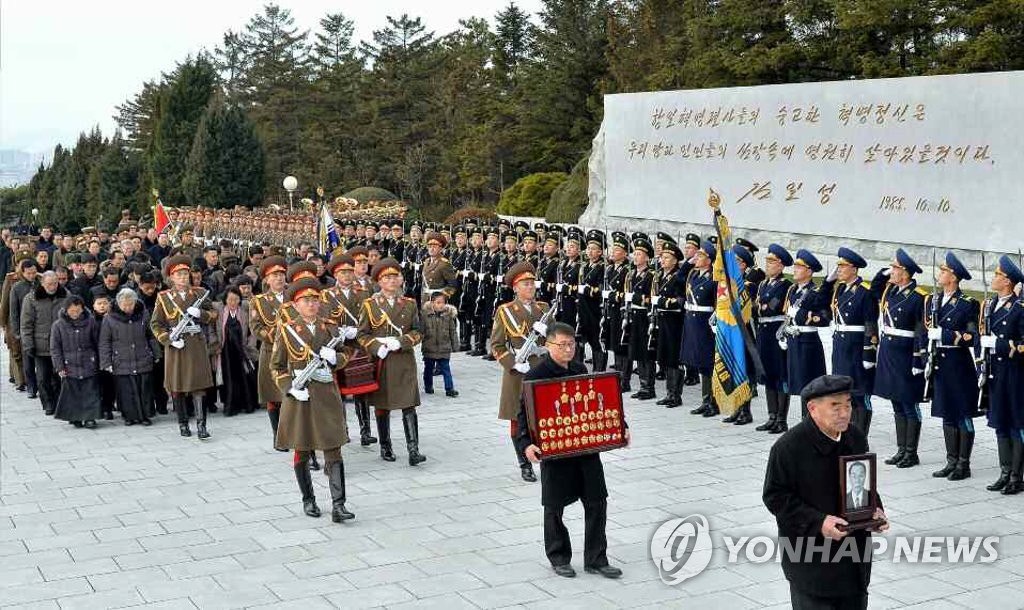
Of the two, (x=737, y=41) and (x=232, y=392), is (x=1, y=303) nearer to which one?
(x=232, y=392)

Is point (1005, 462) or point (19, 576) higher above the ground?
point (1005, 462)

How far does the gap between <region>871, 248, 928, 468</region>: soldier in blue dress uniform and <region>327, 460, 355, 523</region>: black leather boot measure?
481 centimetres

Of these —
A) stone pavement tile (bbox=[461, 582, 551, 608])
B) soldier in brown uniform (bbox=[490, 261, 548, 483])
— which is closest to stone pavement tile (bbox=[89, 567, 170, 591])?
stone pavement tile (bbox=[461, 582, 551, 608])

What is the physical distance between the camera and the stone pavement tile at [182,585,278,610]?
756 centimetres

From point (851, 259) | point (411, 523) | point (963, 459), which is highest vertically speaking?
point (851, 259)

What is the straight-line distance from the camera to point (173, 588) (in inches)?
313

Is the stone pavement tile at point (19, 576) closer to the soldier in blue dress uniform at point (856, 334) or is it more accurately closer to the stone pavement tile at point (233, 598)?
the stone pavement tile at point (233, 598)

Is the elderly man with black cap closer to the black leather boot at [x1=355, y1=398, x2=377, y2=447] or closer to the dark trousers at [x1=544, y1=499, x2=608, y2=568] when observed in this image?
the dark trousers at [x1=544, y1=499, x2=608, y2=568]

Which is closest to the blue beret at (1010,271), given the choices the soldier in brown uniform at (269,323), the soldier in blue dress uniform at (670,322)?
the soldier in blue dress uniform at (670,322)

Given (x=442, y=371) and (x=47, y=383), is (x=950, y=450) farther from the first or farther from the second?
(x=47, y=383)

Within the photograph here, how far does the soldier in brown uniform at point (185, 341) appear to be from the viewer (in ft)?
42.0

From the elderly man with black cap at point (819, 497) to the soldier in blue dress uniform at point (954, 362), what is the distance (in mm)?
5169

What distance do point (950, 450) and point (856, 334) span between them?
1.41m

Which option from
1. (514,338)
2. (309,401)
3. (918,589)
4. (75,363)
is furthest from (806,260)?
(75,363)
